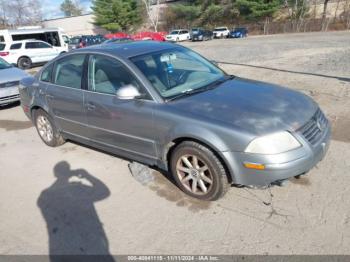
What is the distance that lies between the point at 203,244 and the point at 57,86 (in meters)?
3.28

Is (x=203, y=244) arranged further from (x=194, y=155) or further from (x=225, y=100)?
(x=225, y=100)

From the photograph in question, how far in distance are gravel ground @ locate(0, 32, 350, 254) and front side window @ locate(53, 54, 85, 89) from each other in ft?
3.82

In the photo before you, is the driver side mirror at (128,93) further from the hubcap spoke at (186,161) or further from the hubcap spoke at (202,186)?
the hubcap spoke at (202,186)

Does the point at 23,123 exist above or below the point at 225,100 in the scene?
below

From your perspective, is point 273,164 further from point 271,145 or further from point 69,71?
point 69,71

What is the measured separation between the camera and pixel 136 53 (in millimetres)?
4094

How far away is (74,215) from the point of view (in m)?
3.58

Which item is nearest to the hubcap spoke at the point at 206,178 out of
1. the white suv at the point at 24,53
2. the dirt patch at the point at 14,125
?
the dirt patch at the point at 14,125

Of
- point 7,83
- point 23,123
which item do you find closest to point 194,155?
point 23,123

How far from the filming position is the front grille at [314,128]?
126 inches

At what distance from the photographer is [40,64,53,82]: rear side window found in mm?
5156

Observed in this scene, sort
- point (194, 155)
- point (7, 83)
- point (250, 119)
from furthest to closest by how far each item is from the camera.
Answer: point (7, 83) → point (194, 155) → point (250, 119)

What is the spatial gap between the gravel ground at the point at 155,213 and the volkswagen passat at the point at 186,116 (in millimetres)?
334

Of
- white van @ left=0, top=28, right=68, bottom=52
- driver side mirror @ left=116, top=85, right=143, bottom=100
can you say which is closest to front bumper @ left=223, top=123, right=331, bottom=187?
driver side mirror @ left=116, top=85, right=143, bottom=100
